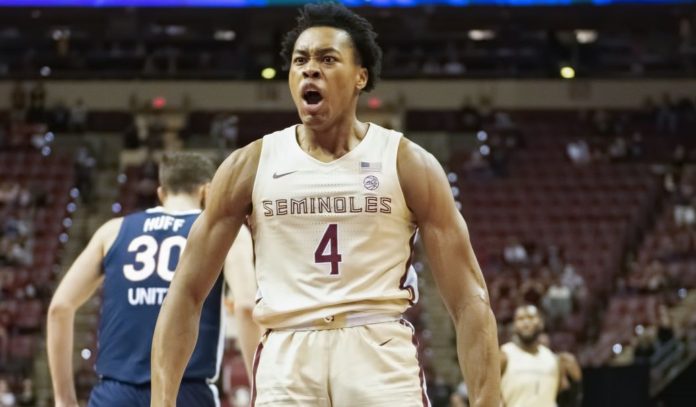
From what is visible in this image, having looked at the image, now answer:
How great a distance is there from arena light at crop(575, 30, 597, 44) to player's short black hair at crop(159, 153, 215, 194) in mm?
22739

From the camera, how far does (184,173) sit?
19.2 ft

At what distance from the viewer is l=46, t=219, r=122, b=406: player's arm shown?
570cm

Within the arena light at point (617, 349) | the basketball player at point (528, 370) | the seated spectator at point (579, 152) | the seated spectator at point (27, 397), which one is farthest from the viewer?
the seated spectator at point (579, 152)

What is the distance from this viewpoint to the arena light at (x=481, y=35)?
1104 inches

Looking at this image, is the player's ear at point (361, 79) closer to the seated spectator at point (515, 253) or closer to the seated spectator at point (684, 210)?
the seated spectator at point (515, 253)

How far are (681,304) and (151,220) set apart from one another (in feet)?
49.2

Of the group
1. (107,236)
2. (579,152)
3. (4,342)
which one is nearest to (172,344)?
(107,236)

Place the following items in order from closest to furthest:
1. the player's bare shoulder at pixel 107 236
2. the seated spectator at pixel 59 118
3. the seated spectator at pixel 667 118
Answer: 1. the player's bare shoulder at pixel 107 236
2. the seated spectator at pixel 667 118
3. the seated spectator at pixel 59 118

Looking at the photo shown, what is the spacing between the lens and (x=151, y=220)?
582cm

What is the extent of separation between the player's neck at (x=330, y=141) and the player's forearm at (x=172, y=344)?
0.61 meters

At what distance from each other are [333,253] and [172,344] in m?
0.60

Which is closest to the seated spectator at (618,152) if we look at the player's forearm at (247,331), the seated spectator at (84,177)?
the seated spectator at (84,177)

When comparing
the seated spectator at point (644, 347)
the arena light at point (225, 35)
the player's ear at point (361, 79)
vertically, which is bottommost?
the seated spectator at point (644, 347)

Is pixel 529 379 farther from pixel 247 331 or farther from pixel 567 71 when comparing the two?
pixel 567 71
